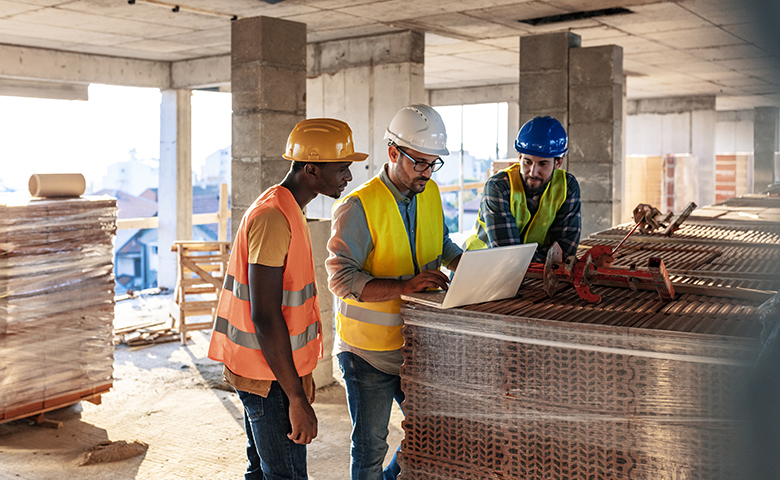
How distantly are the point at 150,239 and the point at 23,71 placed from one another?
12089 millimetres

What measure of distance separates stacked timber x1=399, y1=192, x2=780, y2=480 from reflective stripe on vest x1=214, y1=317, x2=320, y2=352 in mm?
392

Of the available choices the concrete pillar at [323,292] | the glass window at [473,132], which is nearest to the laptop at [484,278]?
the concrete pillar at [323,292]

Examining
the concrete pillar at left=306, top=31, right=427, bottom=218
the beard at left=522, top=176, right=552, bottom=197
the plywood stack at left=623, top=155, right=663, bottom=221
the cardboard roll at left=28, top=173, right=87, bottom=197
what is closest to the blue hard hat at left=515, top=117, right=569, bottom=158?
the beard at left=522, top=176, right=552, bottom=197

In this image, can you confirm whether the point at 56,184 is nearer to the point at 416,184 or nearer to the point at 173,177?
the point at 416,184

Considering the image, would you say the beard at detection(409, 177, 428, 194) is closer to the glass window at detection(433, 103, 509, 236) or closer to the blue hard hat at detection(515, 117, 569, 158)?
the blue hard hat at detection(515, 117, 569, 158)

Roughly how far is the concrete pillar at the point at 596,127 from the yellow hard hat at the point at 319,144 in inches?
296

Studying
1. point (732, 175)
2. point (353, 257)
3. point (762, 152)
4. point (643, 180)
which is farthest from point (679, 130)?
point (353, 257)

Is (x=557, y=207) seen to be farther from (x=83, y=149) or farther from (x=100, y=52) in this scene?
(x=83, y=149)

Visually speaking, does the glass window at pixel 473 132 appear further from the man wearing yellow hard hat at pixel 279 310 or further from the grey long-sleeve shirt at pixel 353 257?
the man wearing yellow hard hat at pixel 279 310

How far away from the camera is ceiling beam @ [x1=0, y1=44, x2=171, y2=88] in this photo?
10915mm

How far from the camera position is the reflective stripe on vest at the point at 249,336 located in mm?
2518

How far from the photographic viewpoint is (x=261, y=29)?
22.9 feet

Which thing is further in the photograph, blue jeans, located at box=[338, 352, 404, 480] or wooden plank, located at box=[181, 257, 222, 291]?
wooden plank, located at box=[181, 257, 222, 291]

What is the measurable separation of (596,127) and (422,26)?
287 cm
